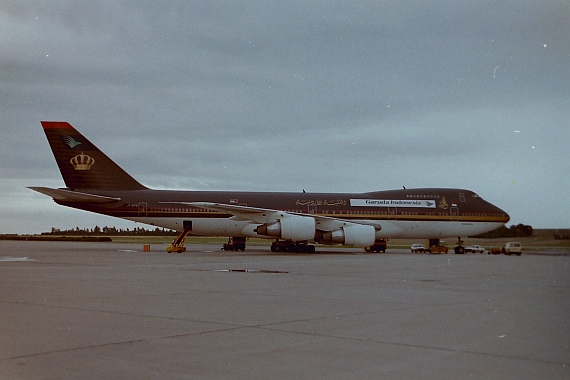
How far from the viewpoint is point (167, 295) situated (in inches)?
374

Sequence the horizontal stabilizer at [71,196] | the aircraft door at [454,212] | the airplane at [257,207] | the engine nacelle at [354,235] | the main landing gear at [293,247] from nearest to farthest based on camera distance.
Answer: the engine nacelle at [354,235], the horizontal stabilizer at [71,196], the airplane at [257,207], the main landing gear at [293,247], the aircraft door at [454,212]

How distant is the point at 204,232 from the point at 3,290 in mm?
22200

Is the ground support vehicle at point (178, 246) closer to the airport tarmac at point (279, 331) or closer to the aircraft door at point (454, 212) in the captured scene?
the aircraft door at point (454, 212)

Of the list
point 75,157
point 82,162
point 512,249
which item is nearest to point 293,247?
point 512,249

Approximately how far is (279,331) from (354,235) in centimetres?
2351

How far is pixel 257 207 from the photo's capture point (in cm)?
3209

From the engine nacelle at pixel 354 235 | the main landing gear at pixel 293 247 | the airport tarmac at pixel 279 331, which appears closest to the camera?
the airport tarmac at pixel 279 331

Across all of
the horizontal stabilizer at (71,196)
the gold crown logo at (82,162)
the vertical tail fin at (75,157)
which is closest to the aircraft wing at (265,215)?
the horizontal stabilizer at (71,196)

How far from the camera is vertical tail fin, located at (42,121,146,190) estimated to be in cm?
3169

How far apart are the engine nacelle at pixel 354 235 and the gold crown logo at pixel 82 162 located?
14125 millimetres

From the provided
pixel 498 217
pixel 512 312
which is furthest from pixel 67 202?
pixel 512 312

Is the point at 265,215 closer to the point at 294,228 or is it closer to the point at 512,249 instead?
the point at 294,228

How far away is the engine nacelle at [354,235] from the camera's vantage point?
96.5ft

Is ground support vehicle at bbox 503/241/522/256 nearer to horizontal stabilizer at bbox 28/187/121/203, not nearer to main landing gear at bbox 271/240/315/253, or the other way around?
main landing gear at bbox 271/240/315/253
